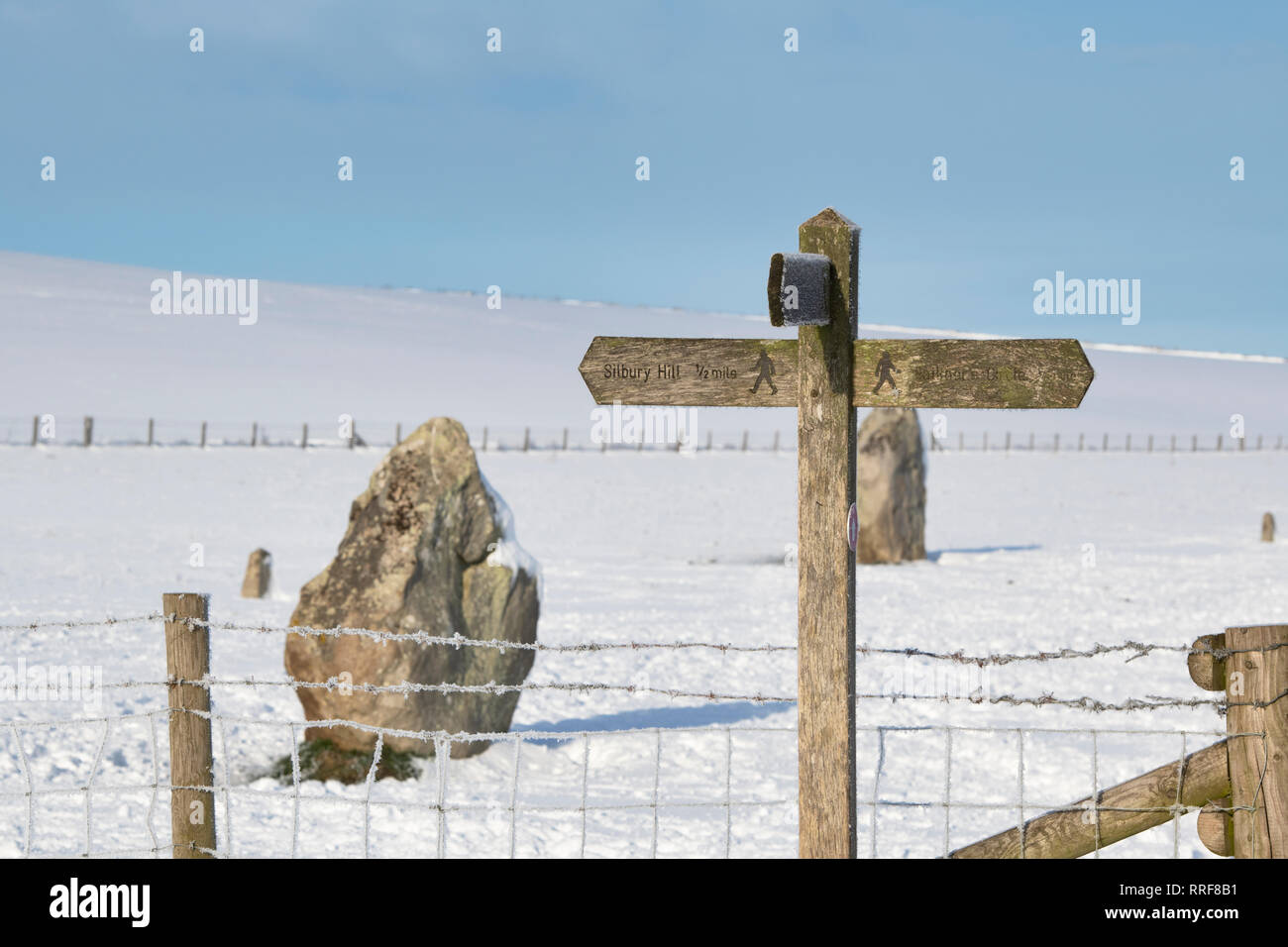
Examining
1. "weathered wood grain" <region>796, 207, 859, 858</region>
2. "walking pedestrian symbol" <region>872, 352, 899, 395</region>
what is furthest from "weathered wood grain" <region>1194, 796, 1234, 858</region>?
"walking pedestrian symbol" <region>872, 352, 899, 395</region>

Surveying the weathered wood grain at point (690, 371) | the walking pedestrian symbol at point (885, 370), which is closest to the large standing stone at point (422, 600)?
the weathered wood grain at point (690, 371)

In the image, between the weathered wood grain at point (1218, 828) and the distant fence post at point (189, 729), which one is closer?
the weathered wood grain at point (1218, 828)

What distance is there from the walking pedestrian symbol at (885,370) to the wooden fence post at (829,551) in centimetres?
8

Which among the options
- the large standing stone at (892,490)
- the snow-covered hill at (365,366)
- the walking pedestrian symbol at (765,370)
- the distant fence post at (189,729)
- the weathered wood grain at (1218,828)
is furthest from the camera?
the snow-covered hill at (365,366)

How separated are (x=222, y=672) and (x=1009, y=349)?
8.29m

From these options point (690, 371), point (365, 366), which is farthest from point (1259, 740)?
point (365, 366)

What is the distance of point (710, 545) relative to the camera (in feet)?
73.6

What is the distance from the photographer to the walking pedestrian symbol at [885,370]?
4.18 meters

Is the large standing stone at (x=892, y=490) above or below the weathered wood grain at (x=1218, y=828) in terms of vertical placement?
above

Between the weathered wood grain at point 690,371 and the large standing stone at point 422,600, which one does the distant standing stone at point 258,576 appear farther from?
the weathered wood grain at point 690,371

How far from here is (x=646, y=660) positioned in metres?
12.0

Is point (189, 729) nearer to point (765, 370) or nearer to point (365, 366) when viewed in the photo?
point (765, 370)

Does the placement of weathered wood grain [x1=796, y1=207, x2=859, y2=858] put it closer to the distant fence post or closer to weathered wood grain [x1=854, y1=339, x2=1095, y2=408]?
weathered wood grain [x1=854, y1=339, x2=1095, y2=408]
